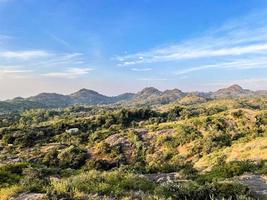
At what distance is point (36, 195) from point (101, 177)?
10.3 ft

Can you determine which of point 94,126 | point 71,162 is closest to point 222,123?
point 71,162

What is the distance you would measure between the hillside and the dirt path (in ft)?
0.43

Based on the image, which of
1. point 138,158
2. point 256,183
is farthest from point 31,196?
point 138,158

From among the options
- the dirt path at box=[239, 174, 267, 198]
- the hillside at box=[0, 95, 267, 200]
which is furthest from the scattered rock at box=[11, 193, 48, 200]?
the dirt path at box=[239, 174, 267, 198]

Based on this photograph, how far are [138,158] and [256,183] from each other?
48843mm

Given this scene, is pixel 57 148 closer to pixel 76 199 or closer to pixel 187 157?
pixel 187 157

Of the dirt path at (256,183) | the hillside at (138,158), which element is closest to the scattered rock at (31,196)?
the hillside at (138,158)

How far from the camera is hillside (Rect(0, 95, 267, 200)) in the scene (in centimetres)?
1168

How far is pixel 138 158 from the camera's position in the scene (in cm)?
6356

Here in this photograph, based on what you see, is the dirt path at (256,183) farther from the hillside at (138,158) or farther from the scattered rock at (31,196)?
the scattered rock at (31,196)

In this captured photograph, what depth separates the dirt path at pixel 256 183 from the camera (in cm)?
1331

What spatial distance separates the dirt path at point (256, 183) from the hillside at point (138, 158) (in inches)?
5.2

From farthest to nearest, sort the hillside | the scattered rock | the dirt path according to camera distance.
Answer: the dirt path → the hillside → the scattered rock

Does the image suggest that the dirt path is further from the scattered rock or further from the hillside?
the scattered rock
